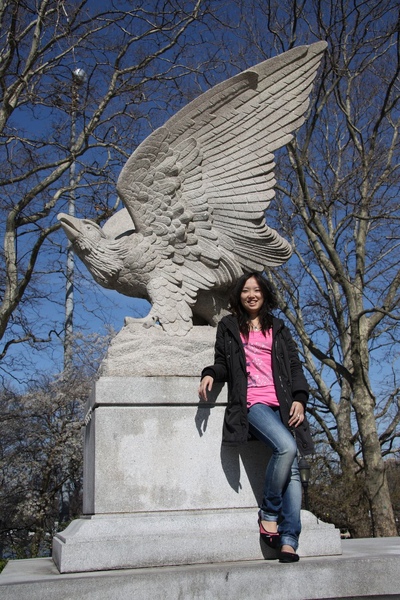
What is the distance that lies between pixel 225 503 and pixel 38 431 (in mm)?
12598

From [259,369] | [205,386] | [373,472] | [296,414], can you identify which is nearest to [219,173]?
[259,369]

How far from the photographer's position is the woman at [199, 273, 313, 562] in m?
3.70

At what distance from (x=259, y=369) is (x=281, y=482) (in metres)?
0.75

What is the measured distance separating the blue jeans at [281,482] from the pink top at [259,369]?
0.12m

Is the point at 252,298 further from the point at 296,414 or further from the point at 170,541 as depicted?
the point at 170,541

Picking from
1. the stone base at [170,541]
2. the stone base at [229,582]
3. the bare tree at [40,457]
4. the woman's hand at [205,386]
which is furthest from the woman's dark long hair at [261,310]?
the bare tree at [40,457]

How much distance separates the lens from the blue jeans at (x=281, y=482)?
367 centimetres

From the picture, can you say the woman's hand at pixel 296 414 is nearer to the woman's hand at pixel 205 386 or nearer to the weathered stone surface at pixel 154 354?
the woman's hand at pixel 205 386

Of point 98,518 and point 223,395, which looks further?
point 223,395

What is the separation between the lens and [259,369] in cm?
400

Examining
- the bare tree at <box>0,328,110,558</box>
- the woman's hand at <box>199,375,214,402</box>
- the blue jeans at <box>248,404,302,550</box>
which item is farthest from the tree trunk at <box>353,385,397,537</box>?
the woman's hand at <box>199,375,214,402</box>

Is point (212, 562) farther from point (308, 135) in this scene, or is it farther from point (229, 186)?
point (308, 135)

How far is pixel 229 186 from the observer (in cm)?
503

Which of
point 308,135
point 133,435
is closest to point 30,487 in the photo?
point 308,135
